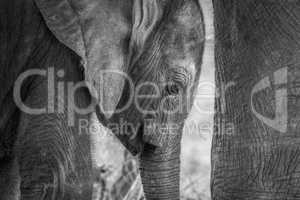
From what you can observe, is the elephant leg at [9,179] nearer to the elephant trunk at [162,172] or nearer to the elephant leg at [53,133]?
the elephant leg at [53,133]

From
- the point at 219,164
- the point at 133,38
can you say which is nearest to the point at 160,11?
the point at 133,38

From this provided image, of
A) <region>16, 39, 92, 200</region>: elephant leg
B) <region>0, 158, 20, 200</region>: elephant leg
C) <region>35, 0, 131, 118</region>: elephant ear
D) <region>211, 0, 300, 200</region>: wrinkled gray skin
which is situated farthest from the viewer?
<region>0, 158, 20, 200</region>: elephant leg

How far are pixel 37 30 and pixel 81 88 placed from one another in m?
0.31

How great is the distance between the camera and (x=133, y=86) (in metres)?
4.04

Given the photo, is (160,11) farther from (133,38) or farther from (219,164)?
(219,164)

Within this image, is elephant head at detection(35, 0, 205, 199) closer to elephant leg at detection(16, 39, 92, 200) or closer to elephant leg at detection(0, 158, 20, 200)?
elephant leg at detection(16, 39, 92, 200)

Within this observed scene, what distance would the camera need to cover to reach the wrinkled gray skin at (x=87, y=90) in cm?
382

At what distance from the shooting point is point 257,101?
350cm

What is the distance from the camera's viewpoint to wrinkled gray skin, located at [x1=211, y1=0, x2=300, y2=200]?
3.38 metres

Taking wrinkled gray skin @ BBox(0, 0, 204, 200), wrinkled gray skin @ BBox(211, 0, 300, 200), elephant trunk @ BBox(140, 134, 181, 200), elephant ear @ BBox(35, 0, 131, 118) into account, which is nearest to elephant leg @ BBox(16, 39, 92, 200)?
wrinkled gray skin @ BBox(0, 0, 204, 200)

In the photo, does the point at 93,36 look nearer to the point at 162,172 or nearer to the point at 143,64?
the point at 143,64

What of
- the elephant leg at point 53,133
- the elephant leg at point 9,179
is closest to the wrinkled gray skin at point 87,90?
the elephant leg at point 53,133

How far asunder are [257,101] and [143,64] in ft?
2.33

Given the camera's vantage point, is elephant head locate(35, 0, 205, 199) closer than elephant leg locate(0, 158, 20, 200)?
Yes
